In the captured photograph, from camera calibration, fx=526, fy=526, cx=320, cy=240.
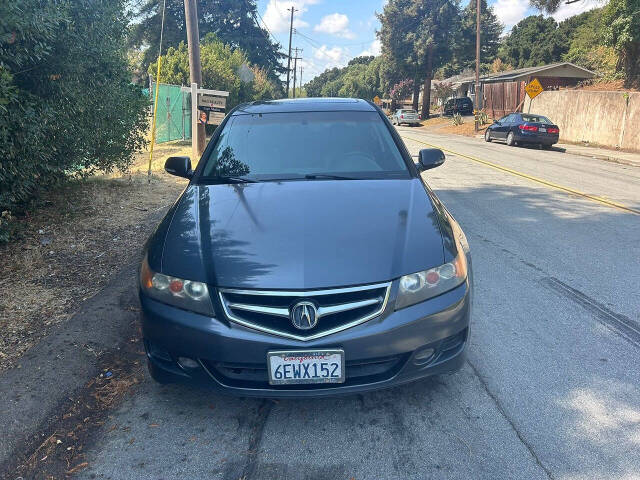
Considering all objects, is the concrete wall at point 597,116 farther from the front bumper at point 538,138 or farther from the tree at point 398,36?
the tree at point 398,36

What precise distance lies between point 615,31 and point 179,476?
29721 millimetres

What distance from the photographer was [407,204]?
334cm

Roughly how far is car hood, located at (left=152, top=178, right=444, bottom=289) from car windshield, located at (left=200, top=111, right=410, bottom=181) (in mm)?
321

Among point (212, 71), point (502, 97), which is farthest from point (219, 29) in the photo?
point (212, 71)

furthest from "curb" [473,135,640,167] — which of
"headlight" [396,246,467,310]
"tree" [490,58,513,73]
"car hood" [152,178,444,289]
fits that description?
"tree" [490,58,513,73]

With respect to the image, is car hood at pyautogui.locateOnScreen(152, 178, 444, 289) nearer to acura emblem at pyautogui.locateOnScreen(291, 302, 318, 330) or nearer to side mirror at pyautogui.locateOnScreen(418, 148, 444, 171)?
acura emblem at pyautogui.locateOnScreen(291, 302, 318, 330)

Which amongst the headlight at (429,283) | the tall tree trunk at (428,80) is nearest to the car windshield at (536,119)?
the headlight at (429,283)

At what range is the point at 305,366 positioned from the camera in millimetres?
2582

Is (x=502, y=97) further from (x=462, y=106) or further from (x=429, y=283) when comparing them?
(x=429, y=283)

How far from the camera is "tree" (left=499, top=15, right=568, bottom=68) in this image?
195 feet

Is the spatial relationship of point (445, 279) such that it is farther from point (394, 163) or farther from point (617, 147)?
point (617, 147)

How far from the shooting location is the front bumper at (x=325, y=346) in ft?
8.45

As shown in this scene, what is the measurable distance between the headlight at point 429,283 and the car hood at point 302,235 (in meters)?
0.06

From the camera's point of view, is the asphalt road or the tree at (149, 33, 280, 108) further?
the tree at (149, 33, 280, 108)
